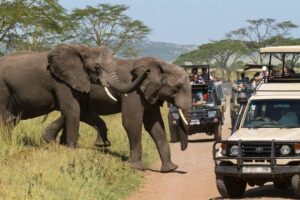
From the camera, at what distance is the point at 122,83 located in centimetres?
1605

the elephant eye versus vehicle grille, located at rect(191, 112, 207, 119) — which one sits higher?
the elephant eye

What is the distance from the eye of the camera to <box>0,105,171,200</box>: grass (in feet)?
37.2

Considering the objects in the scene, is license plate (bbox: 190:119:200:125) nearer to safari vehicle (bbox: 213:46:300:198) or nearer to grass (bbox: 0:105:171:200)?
grass (bbox: 0:105:171:200)

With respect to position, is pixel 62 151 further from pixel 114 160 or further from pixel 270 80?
pixel 270 80

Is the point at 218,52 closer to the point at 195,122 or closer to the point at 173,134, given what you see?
the point at 195,122

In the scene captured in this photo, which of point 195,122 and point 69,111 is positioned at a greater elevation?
point 69,111

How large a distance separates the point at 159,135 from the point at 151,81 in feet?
3.81

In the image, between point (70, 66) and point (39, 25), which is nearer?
point (70, 66)

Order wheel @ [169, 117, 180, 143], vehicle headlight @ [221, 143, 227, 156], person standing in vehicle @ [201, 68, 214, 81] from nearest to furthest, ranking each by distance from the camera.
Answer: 1. vehicle headlight @ [221, 143, 227, 156]
2. wheel @ [169, 117, 180, 143]
3. person standing in vehicle @ [201, 68, 214, 81]

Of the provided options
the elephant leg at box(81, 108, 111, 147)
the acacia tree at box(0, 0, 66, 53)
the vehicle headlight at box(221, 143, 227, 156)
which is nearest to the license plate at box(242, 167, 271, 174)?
the vehicle headlight at box(221, 143, 227, 156)

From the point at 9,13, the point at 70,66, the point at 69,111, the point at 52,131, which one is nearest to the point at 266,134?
the point at 69,111

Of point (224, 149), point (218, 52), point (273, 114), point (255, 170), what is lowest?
point (218, 52)

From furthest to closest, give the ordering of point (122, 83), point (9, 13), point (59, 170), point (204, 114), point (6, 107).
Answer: point (9, 13) < point (204, 114) < point (6, 107) < point (122, 83) < point (59, 170)

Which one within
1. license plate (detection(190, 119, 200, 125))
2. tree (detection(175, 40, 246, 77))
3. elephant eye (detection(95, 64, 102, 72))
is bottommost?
tree (detection(175, 40, 246, 77))
